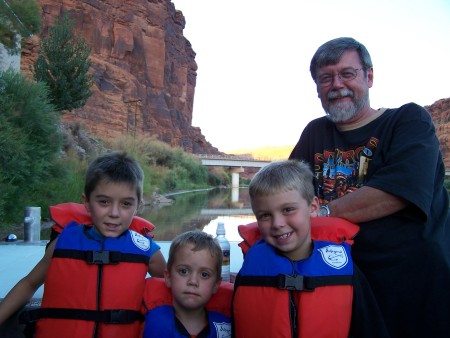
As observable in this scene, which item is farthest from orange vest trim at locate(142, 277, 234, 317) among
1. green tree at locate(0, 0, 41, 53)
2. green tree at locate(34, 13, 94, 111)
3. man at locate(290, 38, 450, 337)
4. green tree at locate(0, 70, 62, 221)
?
green tree at locate(34, 13, 94, 111)

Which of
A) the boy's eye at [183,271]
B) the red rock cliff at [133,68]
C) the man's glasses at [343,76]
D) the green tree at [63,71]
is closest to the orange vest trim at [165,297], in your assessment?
the boy's eye at [183,271]

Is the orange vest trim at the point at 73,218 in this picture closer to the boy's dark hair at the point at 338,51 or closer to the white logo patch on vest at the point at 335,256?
the white logo patch on vest at the point at 335,256

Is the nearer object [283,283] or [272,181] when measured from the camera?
[283,283]

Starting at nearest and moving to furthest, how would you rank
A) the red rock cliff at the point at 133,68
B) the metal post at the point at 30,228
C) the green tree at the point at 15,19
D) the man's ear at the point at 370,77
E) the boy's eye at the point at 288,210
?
the boy's eye at the point at 288,210 → the man's ear at the point at 370,77 → the metal post at the point at 30,228 → the green tree at the point at 15,19 → the red rock cliff at the point at 133,68

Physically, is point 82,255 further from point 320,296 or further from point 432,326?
point 432,326

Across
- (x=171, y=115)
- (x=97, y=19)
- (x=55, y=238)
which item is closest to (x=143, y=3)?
(x=97, y=19)

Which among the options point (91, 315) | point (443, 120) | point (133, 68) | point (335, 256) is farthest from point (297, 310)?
point (443, 120)

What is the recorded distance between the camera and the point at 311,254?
1.61 meters

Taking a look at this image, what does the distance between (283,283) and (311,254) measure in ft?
0.59

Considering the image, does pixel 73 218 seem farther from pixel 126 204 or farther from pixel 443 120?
pixel 443 120

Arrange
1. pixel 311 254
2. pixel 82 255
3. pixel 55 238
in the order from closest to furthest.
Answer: pixel 311 254 → pixel 82 255 → pixel 55 238

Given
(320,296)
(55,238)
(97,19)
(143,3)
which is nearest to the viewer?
(320,296)

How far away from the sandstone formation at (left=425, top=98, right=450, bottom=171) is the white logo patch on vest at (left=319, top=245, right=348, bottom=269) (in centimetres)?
6161

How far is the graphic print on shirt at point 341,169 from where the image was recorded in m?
1.85
